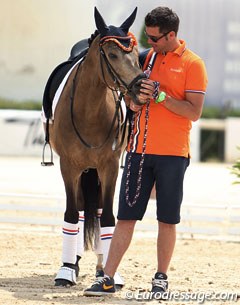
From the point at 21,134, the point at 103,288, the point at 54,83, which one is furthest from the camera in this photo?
the point at 21,134

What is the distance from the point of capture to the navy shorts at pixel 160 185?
6.04 metres

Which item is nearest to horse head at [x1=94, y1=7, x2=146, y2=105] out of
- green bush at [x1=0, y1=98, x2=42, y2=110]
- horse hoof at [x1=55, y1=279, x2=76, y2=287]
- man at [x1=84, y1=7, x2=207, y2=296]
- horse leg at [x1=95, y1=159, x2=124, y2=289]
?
man at [x1=84, y1=7, x2=207, y2=296]

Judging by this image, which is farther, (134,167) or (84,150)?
(84,150)

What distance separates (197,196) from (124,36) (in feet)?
27.9

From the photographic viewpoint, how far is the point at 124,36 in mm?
6266

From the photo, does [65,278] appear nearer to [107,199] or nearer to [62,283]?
[62,283]

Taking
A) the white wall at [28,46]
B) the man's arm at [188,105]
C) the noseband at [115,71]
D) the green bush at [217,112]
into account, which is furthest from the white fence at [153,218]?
the green bush at [217,112]

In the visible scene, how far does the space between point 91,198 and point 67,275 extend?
93cm

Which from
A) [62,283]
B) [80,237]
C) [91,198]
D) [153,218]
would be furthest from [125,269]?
[153,218]

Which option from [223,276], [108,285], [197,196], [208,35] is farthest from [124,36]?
[208,35]

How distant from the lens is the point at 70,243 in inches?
283

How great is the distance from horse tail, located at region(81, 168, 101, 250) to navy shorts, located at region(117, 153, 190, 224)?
153 cm

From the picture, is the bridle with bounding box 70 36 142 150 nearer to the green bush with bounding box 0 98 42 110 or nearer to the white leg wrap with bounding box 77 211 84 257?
the white leg wrap with bounding box 77 211 84 257

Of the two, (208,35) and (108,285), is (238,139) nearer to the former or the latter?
(208,35)
